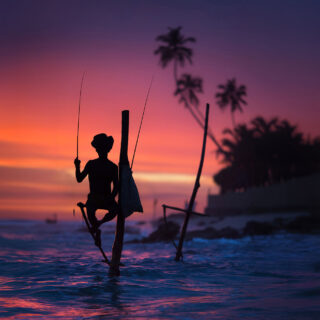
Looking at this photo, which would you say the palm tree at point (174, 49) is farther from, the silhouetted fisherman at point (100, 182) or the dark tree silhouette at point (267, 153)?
the silhouetted fisherman at point (100, 182)

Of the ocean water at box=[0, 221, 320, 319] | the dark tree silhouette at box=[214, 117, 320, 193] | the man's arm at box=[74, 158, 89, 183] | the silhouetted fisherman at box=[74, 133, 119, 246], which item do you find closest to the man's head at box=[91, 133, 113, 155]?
the silhouetted fisherman at box=[74, 133, 119, 246]

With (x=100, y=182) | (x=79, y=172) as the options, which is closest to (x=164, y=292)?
(x=100, y=182)

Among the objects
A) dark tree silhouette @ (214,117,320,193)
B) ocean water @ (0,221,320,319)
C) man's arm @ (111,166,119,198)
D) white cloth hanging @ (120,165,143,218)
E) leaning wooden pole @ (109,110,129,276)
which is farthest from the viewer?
dark tree silhouette @ (214,117,320,193)

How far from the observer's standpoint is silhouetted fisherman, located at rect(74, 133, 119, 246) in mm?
7875

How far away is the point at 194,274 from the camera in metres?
11.0

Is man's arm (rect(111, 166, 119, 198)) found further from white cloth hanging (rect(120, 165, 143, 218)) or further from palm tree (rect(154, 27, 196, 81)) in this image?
palm tree (rect(154, 27, 196, 81))

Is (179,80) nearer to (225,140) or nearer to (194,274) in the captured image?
(225,140)

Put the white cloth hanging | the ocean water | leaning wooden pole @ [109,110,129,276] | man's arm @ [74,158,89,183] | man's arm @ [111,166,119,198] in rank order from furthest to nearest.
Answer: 1. leaning wooden pole @ [109,110,129,276]
2. the white cloth hanging
3. man's arm @ [111,166,119,198]
4. man's arm @ [74,158,89,183]
5. the ocean water

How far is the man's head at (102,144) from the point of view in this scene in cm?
809

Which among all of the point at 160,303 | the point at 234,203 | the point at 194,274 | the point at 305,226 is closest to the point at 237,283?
the point at 194,274

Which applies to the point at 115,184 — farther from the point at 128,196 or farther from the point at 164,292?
the point at 164,292

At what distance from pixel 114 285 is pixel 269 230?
75.1 feet

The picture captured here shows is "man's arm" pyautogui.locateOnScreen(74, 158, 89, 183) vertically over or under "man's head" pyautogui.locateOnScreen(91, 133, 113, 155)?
under

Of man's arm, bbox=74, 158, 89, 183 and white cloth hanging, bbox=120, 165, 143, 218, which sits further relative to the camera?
white cloth hanging, bbox=120, 165, 143, 218
